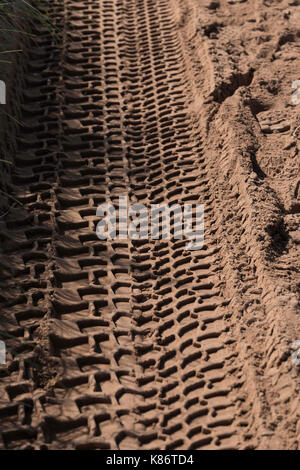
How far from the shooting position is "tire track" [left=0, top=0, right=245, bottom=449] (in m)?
2.88

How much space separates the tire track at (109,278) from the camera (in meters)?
2.88

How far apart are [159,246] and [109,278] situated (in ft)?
1.14

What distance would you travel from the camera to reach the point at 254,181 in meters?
3.78

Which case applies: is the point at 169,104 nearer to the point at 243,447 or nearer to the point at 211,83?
the point at 211,83

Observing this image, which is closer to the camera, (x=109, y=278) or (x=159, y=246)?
(x=109, y=278)

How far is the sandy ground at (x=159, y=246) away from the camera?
288 cm

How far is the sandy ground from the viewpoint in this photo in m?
2.88

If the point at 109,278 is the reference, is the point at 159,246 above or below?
above

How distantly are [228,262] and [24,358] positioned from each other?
1070 millimetres

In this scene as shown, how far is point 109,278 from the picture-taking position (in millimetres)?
3535

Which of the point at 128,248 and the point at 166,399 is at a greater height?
the point at 128,248

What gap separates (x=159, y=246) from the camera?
3725mm

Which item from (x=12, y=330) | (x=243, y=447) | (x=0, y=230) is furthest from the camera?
(x=0, y=230)

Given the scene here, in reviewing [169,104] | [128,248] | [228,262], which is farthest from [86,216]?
[169,104]
